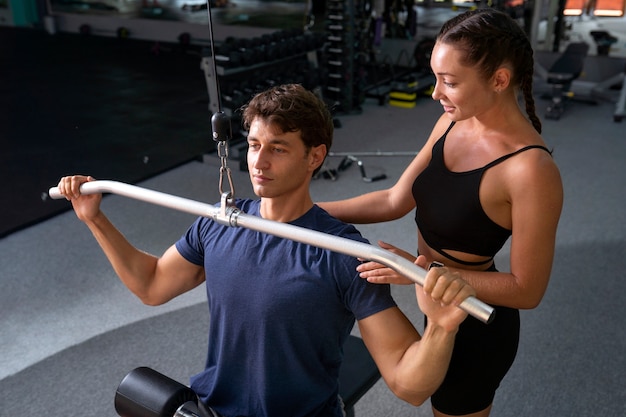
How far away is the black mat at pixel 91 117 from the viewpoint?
4.24m

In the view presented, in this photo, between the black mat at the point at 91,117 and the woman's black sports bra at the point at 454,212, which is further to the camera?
the black mat at the point at 91,117

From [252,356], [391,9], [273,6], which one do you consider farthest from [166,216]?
[273,6]

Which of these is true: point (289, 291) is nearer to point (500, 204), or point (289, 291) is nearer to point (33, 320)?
point (500, 204)

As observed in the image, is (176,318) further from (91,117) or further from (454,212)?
(91,117)

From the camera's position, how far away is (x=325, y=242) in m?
0.90

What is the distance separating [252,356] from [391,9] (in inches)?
285

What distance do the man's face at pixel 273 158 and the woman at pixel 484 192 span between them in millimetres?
249

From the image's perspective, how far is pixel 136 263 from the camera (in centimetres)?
135

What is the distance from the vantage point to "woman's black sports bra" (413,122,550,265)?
3.90ft

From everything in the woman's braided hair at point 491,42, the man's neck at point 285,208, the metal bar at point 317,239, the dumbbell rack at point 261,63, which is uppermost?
the woman's braided hair at point 491,42

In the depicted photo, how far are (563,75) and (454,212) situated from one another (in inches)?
201

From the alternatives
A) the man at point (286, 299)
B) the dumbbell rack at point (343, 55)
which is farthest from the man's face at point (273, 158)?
the dumbbell rack at point (343, 55)

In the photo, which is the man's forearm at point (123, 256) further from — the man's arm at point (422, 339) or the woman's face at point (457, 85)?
the woman's face at point (457, 85)

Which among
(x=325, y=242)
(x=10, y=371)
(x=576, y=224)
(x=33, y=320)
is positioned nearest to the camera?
(x=325, y=242)
